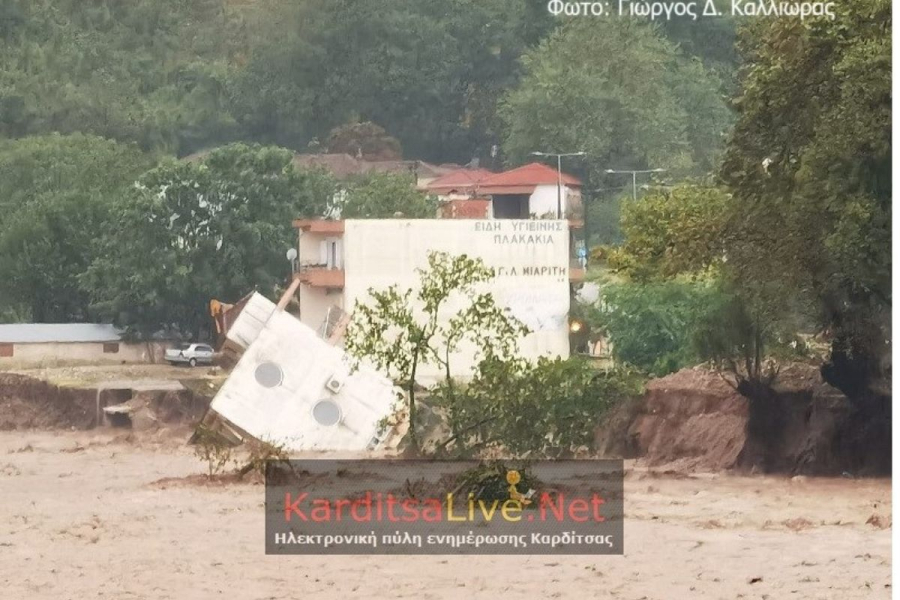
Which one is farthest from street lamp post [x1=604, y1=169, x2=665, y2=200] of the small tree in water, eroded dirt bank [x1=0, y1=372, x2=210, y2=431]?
eroded dirt bank [x1=0, y1=372, x2=210, y2=431]

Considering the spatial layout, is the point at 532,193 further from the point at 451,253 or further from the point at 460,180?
the point at 451,253

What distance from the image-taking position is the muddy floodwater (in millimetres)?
10133

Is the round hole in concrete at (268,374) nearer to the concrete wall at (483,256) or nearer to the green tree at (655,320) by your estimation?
the concrete wall at (483,256)

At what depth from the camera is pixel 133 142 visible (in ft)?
38.0

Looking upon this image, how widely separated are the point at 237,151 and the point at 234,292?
54 cm

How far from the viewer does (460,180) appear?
435 inches

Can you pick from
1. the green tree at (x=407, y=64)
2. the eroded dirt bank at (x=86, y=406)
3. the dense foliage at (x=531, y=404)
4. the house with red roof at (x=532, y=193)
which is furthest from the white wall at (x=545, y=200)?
the eroded dirt bank at (x=86, y=406)

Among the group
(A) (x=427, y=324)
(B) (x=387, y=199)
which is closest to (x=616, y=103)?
(B) (x=387, y=199)

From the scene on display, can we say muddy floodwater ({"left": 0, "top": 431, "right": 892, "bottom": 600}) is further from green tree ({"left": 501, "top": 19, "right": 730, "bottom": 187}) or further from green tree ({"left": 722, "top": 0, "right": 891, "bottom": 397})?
green tree ({"left": 501, "top": 19, "right": 730, "bottom": 187})

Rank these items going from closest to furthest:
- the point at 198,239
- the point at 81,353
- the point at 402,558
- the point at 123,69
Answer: the point at 402,558
the point at 198,239
the point at 81,353
the point at 123,69

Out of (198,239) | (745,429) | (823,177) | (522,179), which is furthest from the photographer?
(745,429)

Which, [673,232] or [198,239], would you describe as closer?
[673,232]

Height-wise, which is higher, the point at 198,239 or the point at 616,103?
the point at 616,103

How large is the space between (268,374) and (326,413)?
Answer: 0.25 meters
